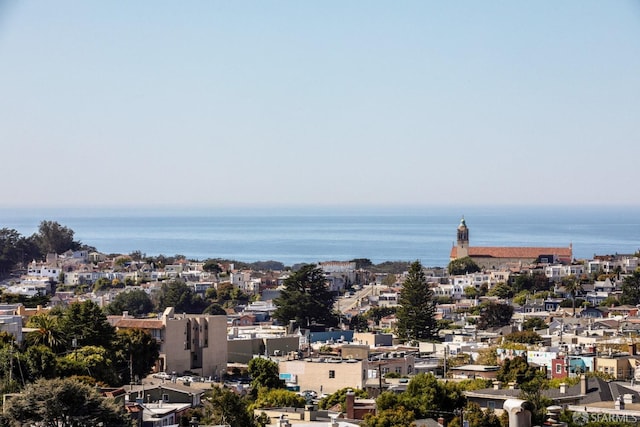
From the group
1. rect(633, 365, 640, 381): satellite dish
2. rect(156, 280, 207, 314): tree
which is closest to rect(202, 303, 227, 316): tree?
rect(156, 280, 207, 314): tree

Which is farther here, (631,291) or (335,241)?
(335,241)

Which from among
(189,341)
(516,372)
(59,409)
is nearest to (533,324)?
(189,341)

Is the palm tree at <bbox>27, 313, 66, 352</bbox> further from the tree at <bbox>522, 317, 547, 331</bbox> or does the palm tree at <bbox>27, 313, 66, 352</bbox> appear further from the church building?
the church building

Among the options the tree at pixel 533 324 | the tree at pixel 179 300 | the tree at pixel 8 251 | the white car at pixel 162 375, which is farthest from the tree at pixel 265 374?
the tree at pixel 8 251

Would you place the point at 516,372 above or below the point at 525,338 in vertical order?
above

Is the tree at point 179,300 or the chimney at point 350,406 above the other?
the chimney at point 350,406

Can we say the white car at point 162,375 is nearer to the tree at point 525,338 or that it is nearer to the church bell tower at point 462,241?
the tree at point 525,338

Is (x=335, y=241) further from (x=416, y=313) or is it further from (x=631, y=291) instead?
(x=416, y=313)
